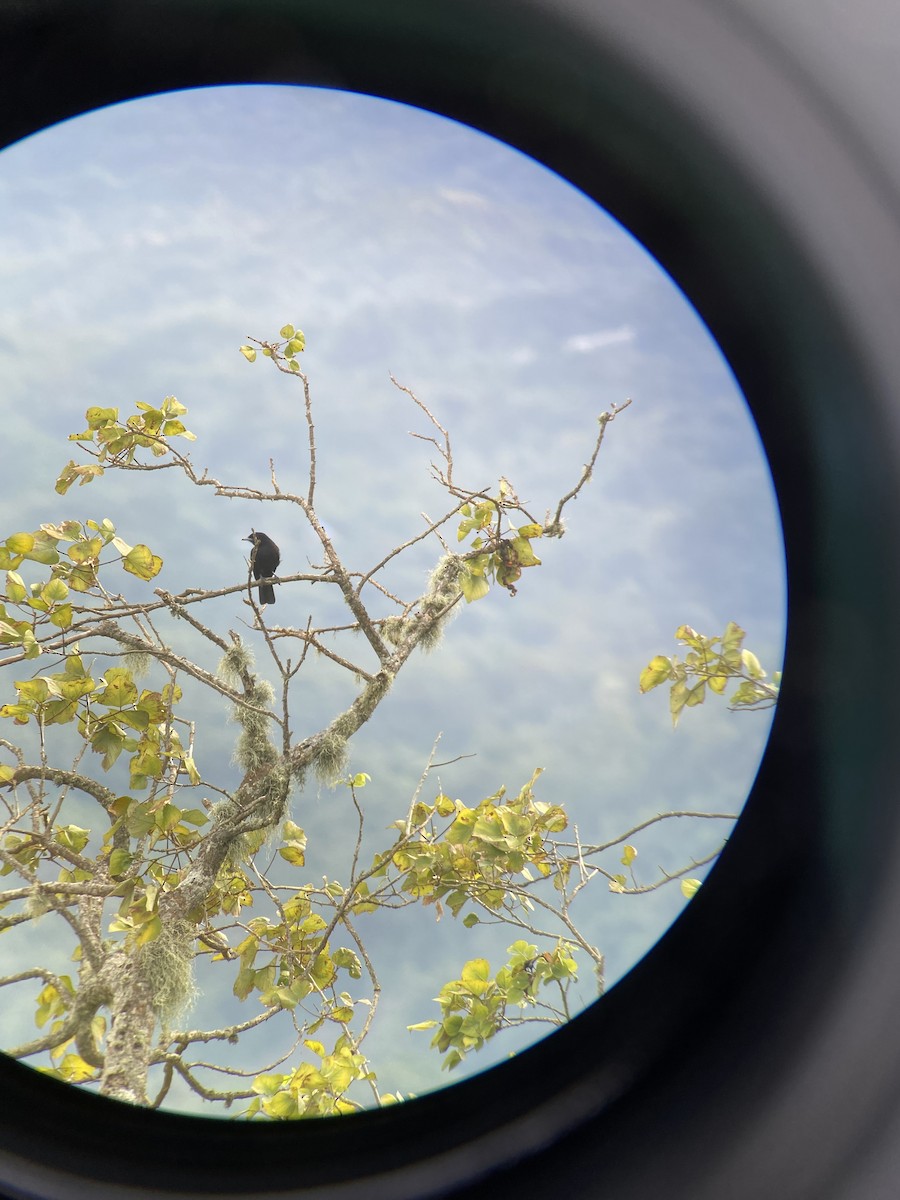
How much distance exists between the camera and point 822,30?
1.76 ft

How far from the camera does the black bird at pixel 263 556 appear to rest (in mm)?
1712

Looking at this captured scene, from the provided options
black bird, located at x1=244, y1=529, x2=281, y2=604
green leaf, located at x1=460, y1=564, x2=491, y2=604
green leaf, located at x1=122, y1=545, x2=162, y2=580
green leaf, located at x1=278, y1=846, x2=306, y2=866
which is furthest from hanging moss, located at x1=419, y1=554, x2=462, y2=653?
green leaf, located at x1=122, y1=545, x2=162, y2=580

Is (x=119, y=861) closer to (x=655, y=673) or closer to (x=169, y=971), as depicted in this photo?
(x=169, y=971)

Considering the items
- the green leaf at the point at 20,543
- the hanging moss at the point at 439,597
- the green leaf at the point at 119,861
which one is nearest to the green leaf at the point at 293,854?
the green leaf at the point at 119,861

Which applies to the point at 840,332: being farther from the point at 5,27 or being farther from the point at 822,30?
the point at 5,27

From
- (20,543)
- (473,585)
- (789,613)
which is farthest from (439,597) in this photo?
(789,613)

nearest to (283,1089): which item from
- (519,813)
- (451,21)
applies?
(519,813)

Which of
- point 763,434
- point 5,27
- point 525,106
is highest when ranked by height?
point 5,27

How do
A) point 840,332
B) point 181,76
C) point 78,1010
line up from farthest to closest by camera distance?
point 78,1010
point 181,76
point 840,332

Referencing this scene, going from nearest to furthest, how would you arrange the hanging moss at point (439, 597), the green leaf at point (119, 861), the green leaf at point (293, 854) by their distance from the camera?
the green leaf at point (119, 861), the green leaf at point (293, 854), the hanging moss at point (439, 597)

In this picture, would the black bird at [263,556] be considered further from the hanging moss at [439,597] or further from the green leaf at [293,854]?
the green leaf at [293,854]

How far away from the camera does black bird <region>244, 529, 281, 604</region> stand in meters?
1.71

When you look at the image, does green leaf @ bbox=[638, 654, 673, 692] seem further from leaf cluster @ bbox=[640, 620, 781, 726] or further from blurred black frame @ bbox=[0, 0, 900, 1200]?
blurred black frame @ bbox=[0, 0, 900, 1200]

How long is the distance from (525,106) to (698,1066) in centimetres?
76
